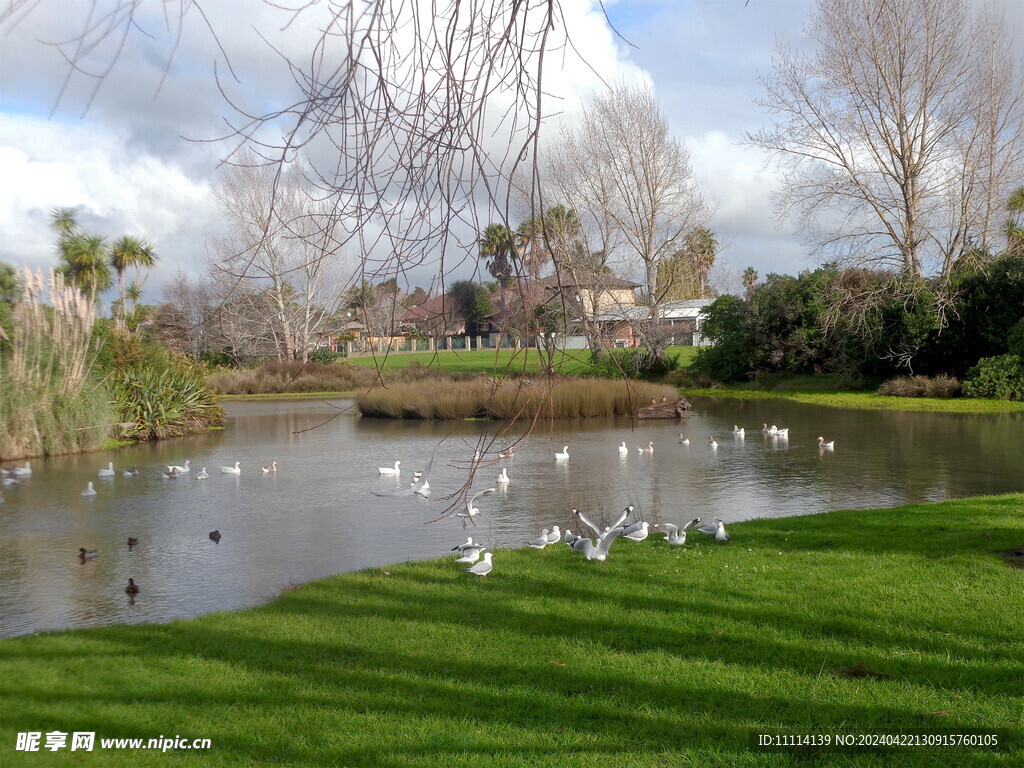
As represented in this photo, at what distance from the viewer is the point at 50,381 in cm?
1515

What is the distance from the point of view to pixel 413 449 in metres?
16.5

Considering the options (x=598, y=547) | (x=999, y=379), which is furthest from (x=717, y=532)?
(x=999, y=379)

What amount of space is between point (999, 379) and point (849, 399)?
14.4 feet

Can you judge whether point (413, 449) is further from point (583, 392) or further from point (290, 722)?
point (290, 722)

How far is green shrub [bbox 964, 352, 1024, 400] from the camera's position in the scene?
2288 centimetres

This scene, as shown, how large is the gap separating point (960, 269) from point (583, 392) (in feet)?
46.1

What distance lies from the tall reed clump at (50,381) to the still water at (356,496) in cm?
72

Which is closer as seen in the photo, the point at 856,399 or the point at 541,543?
the point at 541,543

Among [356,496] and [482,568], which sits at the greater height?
[482,568]

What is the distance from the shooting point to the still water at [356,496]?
6.92 meters

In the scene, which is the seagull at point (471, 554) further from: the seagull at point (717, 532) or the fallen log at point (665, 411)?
the fallen log at point (665, 411)

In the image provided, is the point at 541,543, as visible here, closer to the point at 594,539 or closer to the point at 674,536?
the point at 594,539

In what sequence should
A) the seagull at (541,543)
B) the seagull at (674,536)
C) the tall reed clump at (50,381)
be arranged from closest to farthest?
the seagull at (674,536) < the seagull at (541,543) < the tall reed clump at (50,381)

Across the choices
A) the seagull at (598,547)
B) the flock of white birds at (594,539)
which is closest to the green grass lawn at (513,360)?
the flock of white birds at (594,539)
